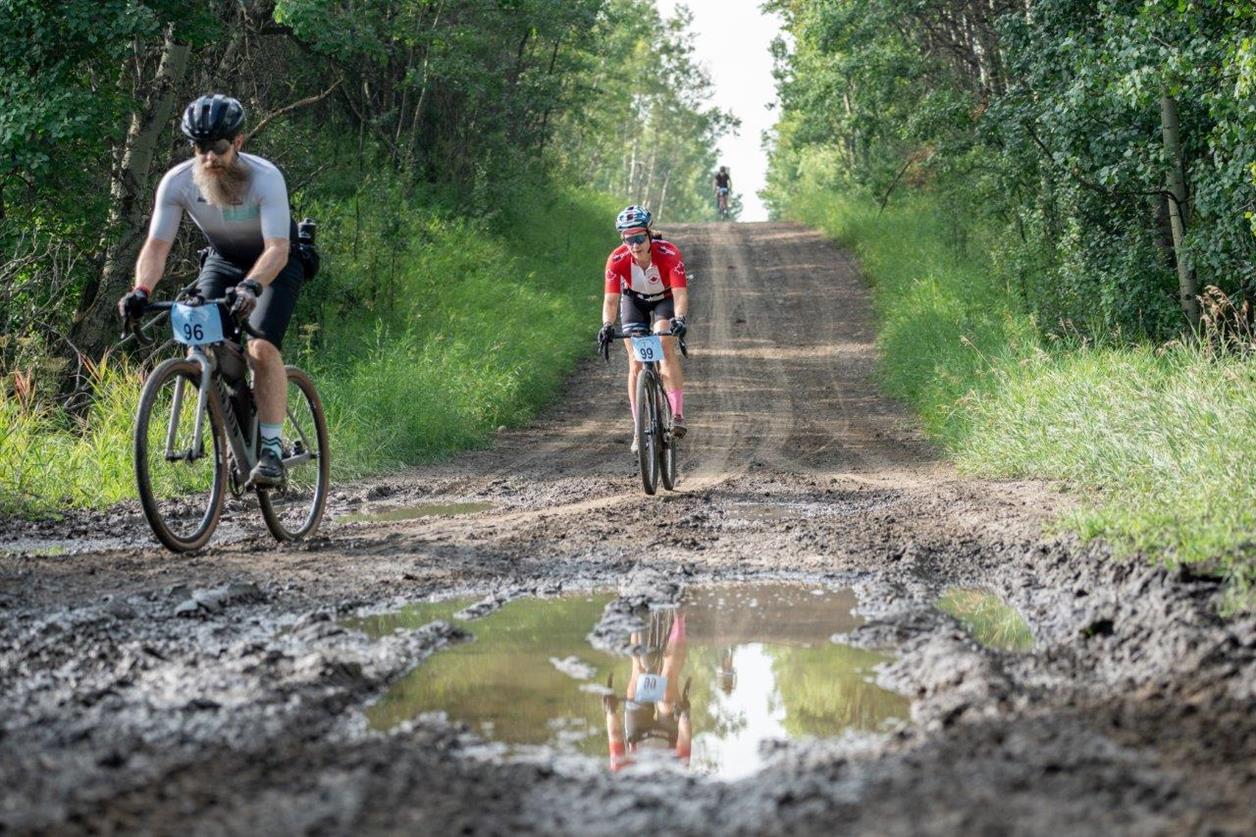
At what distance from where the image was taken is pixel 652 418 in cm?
1016

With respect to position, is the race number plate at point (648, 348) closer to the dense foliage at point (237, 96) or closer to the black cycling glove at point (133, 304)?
the black cycling glove at point (133, 304)

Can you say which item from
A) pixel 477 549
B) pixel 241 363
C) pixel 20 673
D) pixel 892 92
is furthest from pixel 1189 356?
pixel 892 92

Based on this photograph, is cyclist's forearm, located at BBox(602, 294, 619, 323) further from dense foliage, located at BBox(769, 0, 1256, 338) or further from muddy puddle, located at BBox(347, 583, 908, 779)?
dense foliage, located at BBox(769, 0, 1256, 338)

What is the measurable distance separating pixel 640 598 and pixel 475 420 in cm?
865

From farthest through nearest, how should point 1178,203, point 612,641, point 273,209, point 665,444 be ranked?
1. point 1178,203
2. point 665,444
3. point 273,209
4. point 612,641

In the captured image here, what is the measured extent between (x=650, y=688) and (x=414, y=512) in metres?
5.06

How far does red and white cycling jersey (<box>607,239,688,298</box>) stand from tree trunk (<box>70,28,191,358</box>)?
6083 millimetres

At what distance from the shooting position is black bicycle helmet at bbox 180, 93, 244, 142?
22.2ft

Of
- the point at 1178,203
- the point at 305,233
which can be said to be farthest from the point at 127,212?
the point at 1178,203

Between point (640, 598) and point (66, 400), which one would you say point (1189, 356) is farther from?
point (66, 400)

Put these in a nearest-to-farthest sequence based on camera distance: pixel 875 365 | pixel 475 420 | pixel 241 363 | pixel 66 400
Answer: pixel 241 363
pixel 66 400
pixel 475 420
pixel 875 365

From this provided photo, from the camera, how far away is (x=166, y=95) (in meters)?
14.4

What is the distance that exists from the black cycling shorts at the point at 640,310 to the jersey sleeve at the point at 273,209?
3899 mm

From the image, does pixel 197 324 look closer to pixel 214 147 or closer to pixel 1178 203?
pixel 214 147
